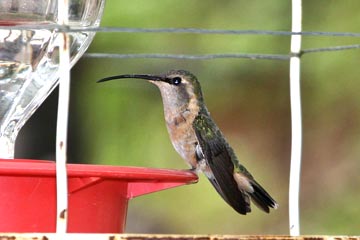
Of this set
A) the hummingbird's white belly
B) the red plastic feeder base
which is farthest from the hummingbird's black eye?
the red plastic feeder base

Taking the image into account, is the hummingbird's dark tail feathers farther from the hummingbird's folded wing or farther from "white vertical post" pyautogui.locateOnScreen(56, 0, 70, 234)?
"white vertical post" pyautogui.locateOnScreen(56, 0, 70, 234)

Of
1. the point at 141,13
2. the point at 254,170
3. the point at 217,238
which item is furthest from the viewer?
the point at 254,170

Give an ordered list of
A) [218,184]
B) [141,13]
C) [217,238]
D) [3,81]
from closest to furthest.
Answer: [217,238] < [3,81] < [218,184] < [141,13]

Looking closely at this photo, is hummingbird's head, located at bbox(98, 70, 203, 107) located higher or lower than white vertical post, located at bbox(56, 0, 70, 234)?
higher

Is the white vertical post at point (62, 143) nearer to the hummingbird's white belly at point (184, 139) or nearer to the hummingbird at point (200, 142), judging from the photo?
the hummingbird at point (200, 142)

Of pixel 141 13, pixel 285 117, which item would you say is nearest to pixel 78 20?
pixel 141 13

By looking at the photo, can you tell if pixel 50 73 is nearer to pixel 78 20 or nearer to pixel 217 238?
pixel 78 20

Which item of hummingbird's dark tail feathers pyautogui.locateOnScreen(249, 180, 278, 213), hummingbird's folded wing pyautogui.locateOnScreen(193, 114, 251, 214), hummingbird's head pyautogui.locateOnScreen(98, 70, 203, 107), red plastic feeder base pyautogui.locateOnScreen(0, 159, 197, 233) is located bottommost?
red plastic feeder base pyautogui.locateOnScreen(0, 159, 197, 233)
